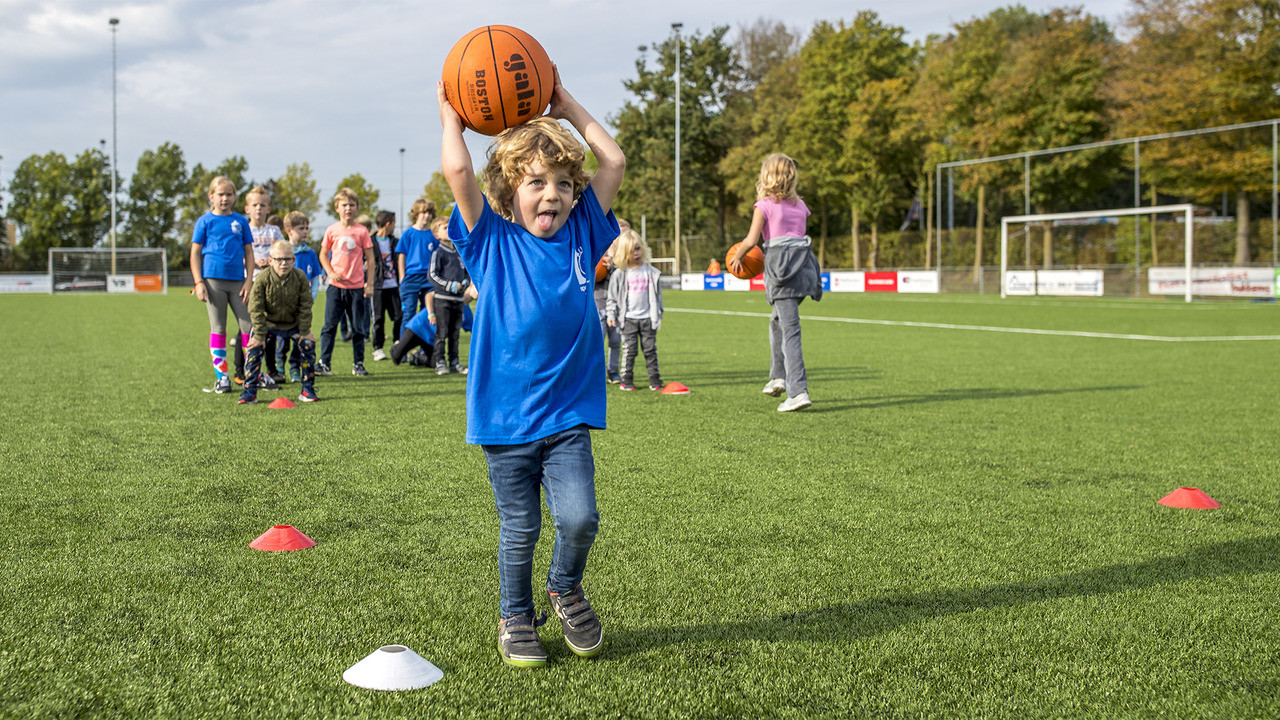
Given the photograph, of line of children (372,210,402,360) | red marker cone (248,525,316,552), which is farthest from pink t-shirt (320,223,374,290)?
red marker cone (248,525,316,552)

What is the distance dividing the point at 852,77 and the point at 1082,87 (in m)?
12.5

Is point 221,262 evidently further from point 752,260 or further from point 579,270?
point 579,270

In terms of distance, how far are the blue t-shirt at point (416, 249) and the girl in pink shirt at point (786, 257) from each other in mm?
4519

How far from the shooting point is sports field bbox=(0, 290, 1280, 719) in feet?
8.77

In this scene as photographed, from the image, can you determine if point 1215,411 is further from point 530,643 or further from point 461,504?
point 530,643

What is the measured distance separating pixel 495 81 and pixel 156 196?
261 ft

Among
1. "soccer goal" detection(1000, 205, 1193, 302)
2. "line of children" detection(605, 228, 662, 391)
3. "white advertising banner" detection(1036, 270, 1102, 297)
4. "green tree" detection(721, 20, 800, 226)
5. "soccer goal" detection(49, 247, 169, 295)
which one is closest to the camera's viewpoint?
"line of children" detection(605, 228, 662, 391)

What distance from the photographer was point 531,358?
9.29 feet

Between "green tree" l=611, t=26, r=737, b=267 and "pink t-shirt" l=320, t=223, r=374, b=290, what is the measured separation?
46741mm

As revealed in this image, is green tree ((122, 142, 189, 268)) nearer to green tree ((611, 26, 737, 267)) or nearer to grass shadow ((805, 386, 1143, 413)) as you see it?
green tree ((611, 26, 737, 267))

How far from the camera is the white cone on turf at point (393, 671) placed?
264 cm

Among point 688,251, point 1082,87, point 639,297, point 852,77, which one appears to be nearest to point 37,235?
point 688,251

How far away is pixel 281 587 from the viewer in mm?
3461

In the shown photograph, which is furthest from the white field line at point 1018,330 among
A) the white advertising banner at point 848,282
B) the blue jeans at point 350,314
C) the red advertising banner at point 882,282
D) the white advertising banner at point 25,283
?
the white advertising banner at point 25,283
